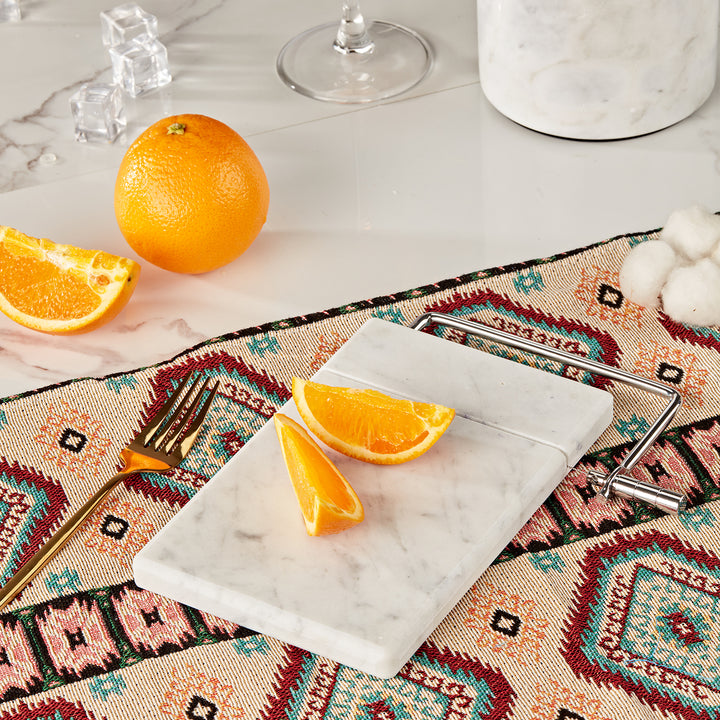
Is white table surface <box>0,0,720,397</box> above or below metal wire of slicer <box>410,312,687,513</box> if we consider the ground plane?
below

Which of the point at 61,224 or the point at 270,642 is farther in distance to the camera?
the point at 61,224

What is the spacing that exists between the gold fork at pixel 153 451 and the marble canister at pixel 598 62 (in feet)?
1.45

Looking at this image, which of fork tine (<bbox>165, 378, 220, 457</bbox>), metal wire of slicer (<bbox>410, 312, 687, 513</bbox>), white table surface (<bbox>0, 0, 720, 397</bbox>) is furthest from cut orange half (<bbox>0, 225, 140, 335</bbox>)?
metal wire of slicer (<bbox>410, 312, 687, 513</bbox>)

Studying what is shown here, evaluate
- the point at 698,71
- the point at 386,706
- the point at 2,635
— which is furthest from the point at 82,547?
the point at 698,71

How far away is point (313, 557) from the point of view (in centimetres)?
60

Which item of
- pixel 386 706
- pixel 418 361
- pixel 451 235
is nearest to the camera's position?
pixel 386 706

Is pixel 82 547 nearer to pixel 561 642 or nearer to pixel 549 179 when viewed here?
pixel 561 642

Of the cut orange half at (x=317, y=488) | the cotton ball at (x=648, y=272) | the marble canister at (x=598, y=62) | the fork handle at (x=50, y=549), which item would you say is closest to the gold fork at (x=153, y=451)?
the fork handle at (x=50, y=549)

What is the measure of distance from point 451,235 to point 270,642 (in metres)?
0.46

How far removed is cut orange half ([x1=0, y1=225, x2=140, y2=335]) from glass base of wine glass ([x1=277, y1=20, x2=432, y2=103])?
1.25 ft

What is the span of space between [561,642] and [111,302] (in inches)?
17.0

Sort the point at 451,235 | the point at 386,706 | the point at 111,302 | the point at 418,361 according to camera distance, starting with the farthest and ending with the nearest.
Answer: the point at 451,235 < the point at 111,302 < the point at 418,361 < the point at 386,706

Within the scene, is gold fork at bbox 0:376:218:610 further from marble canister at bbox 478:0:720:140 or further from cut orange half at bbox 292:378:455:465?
marble canister at bbox 478:0:720:140

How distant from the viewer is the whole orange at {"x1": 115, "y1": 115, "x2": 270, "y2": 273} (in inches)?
32.7
